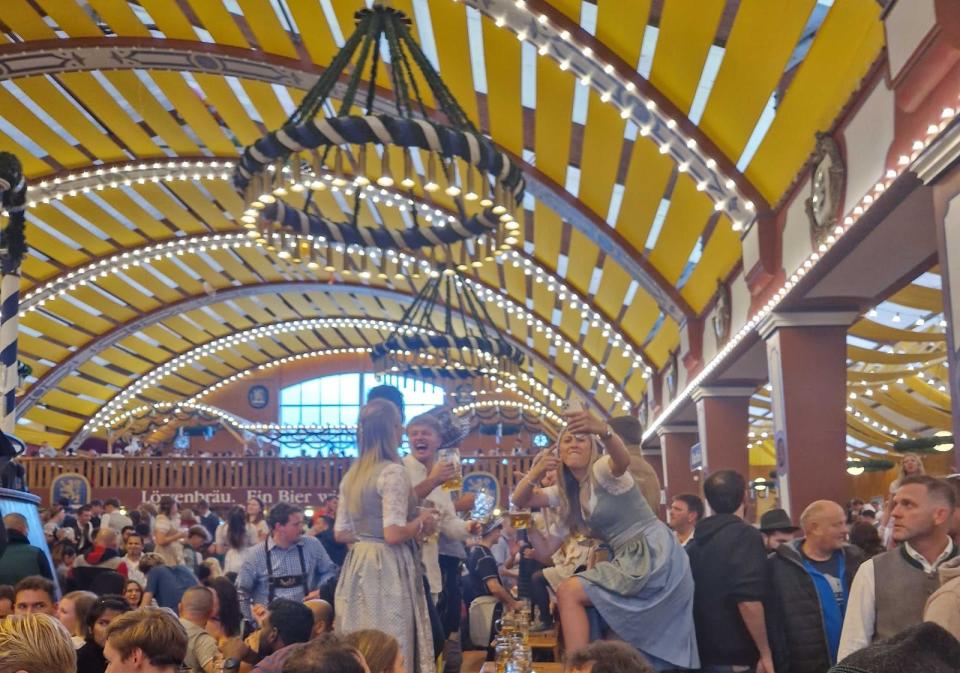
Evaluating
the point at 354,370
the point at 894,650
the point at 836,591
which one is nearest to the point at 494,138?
the point at 836,591

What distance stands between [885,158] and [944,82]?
3.15ft

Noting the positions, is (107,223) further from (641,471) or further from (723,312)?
(641,471)

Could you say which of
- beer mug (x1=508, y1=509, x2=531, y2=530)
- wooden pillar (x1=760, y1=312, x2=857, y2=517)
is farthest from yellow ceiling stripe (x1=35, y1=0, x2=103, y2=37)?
beer mug (x1=508, y1=509, x2=531, y2=530)

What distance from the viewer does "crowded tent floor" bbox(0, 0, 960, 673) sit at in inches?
144

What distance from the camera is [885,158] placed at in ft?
21.1

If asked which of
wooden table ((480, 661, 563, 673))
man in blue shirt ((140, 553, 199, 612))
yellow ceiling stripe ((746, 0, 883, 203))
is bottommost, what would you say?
wooden table ((480, 661, 563, 673))

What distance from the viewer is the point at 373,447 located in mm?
4016

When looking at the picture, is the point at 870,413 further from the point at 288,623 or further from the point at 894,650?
the point at 894,650

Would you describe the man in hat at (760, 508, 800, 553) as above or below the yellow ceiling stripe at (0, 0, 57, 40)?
below

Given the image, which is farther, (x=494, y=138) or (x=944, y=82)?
(x=494, y=138)

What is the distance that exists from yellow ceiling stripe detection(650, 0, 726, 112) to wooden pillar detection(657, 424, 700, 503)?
8778 mm

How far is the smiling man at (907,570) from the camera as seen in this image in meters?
3.02

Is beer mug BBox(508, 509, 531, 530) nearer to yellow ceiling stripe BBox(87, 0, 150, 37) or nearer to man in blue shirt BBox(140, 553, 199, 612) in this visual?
man in blue shirt BBox(140, 553, 199, 612)

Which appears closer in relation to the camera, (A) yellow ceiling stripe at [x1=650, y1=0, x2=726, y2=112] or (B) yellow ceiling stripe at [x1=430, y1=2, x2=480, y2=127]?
(A) yellow ceiling stripe at [x1=650, y1=0, x2=726, y2=112]
